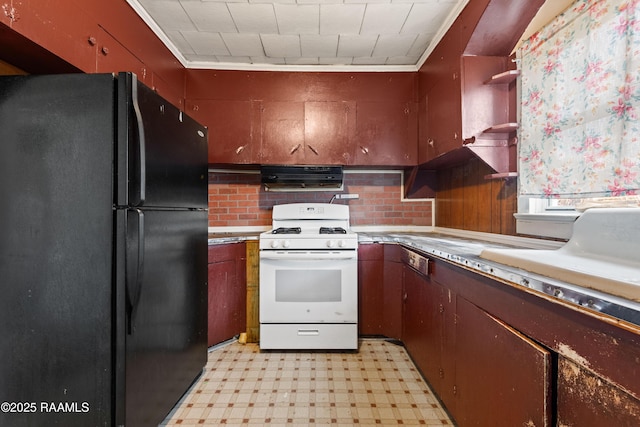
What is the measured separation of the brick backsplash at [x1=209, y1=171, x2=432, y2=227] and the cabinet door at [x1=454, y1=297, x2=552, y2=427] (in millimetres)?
1714

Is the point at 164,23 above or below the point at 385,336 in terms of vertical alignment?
above

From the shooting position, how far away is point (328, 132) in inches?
106

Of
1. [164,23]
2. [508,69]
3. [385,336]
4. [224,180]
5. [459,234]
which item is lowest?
[385,336]

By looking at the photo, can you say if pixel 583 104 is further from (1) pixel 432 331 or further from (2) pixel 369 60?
(2) pixel 369 60

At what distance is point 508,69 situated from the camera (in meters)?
1.85

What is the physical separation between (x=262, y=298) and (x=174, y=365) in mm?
853

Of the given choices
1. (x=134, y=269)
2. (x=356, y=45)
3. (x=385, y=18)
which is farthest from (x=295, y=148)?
(x=134, y=269)

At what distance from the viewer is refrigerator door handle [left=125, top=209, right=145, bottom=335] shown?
1231 mm

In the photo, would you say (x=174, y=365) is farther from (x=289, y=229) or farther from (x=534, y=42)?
(x=534, y=42)

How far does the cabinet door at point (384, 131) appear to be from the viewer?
106 inches

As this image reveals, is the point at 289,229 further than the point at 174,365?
Yes

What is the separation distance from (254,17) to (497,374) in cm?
243

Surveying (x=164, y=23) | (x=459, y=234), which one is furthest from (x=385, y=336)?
(x=164, y=23)

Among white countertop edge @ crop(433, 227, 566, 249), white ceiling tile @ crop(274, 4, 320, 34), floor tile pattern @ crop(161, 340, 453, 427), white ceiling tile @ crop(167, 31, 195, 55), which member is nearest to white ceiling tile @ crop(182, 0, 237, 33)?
white ceiling tile @ crop(167, 31, 195, 55)
